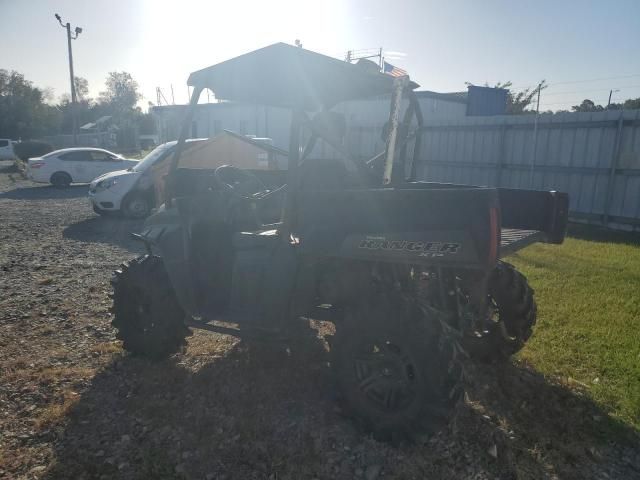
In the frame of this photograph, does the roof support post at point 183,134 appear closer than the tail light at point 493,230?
No

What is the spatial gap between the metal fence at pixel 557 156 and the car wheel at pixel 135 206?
299 inches

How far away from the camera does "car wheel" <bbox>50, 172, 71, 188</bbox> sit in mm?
18156

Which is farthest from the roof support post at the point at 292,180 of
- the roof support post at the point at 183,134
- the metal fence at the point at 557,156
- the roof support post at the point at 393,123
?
the metal fence at the point at 557,156

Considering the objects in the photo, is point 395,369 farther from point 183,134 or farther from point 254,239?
point 183,134

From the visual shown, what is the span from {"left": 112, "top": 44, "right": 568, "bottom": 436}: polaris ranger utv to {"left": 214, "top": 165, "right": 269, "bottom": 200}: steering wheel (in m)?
0.01

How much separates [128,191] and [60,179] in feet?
29.2

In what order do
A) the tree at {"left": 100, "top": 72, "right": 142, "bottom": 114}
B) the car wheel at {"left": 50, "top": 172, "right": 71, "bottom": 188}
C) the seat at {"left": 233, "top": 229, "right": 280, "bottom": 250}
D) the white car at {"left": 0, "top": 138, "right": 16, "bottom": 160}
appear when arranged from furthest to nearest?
the tree at {"left": 100, "top": 72, "right": 142, "bottom": 114} → the white car at {"left": 0, "top": 138, "right": 16, "bottom": 160} → the car wheel at {"left": 50, "top": 172, "right": 71, "bottom": 188} → the seat at {"left": 233, "top": 229, "right": 280, "bottom": 250}

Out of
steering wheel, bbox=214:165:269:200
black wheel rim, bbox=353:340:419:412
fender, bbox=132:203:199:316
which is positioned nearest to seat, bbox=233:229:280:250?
steering wheel, bbox=214:165:269:200

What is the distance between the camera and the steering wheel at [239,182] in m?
3.99

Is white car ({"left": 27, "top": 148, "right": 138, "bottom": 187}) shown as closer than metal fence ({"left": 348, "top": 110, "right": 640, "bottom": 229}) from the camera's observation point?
No

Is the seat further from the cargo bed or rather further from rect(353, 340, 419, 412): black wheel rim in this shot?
the cargo bed

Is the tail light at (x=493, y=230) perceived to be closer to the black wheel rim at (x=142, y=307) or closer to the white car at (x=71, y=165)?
the black wheel rim at (x=142, y=307)

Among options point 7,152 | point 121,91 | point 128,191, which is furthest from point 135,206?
point 121,91

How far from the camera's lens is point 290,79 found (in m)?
3.48
